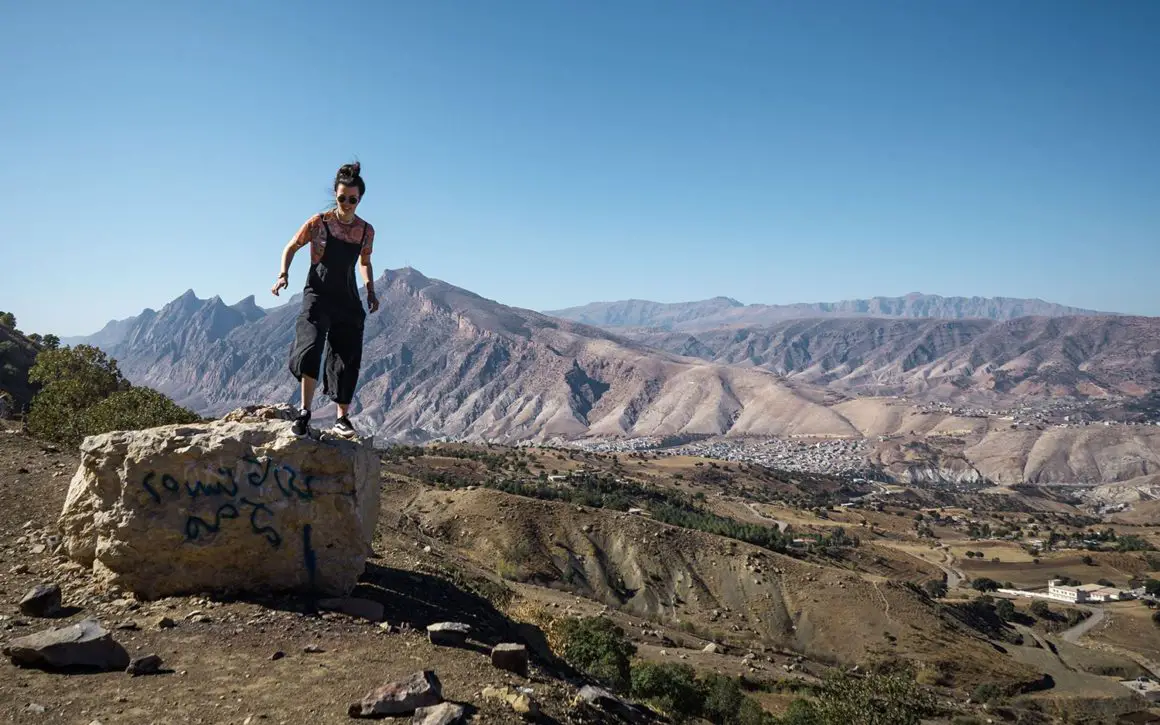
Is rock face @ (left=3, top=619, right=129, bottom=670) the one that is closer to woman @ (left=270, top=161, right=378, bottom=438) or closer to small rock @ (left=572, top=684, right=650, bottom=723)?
woman @ (left=270, top=161, right=378, bottom=438)

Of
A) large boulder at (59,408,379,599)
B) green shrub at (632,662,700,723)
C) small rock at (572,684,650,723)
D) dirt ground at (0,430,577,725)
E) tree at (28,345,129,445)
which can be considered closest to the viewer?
dirt ground at (0,430,577,725)

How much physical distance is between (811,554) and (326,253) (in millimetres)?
52003

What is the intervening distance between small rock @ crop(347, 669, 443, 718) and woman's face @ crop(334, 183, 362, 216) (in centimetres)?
607

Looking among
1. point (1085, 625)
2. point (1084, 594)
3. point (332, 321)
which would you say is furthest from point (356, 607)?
point (1084, 594)

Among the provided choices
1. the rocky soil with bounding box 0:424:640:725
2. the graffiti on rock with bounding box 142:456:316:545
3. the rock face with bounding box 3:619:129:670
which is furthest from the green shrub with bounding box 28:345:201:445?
the rock face with bounding box 3:619:129:670

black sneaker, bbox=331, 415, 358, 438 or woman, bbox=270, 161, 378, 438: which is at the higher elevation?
woman, bbox=270, 161, 378, 438

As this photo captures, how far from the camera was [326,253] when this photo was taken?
9.61 meters

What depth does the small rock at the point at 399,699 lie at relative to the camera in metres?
6.38

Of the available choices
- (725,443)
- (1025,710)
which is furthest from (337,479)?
(725,443)

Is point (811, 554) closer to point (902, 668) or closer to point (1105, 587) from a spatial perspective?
point (902, 668)

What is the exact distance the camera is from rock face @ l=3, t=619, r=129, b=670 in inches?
271

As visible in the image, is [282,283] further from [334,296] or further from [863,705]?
[863,705]

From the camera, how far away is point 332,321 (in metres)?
9.71

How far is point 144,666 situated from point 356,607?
2661mm
